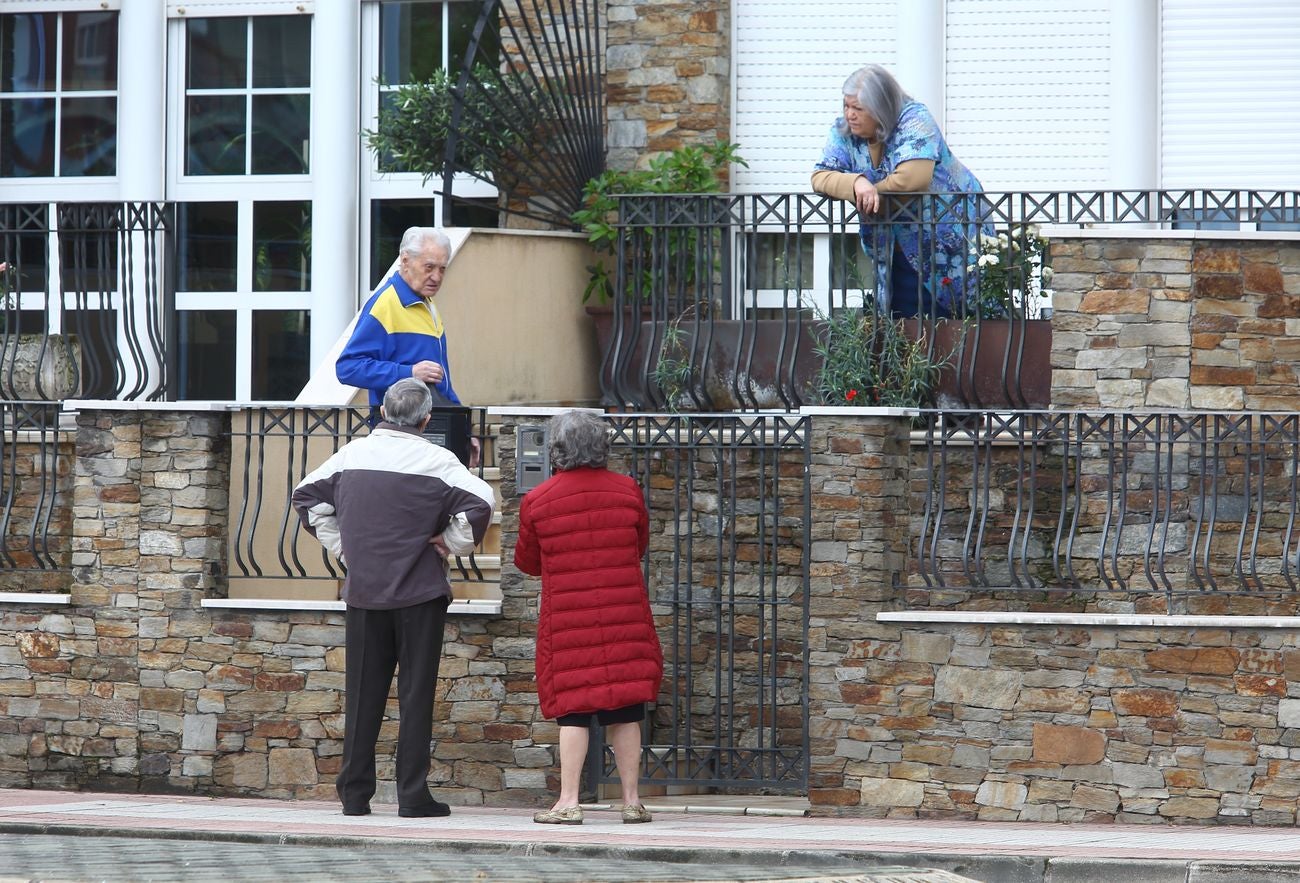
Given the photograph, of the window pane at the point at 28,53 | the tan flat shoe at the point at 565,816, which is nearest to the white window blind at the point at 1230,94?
the tan flat shoe at the point at 565,816

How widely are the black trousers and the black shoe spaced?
18 mm

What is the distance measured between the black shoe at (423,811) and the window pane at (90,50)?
7728 mm

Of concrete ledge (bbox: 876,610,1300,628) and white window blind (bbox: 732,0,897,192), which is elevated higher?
white window blind (bbox: 732,0,897,192)

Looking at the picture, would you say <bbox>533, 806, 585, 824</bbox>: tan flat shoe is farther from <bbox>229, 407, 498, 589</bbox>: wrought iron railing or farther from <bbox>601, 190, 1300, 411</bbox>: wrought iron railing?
<bbox>601, 190, 1300, 411</bbox>: wrought iron railing

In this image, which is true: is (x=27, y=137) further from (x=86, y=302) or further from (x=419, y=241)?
(x=419, y=241)

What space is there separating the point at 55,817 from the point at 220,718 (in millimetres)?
1416

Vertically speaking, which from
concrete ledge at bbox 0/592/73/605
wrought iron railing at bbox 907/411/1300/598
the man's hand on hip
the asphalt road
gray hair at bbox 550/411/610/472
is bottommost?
the asphalt road

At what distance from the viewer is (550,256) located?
12609 millimetres

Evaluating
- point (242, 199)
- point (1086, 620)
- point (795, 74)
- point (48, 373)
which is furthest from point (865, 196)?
point (242, 199)

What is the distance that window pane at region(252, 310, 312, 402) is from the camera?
14117 mm

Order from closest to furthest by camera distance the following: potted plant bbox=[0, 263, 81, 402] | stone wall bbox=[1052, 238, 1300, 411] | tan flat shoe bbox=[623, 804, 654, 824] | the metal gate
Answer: tan flat shoe bbox=[623, 804, 654, 824], the metal gate, stone wall bbox=[1052, 238, 1300, 411], potted plant bbox=[0, 263, 81, 402]

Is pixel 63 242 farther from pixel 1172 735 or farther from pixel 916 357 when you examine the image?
pixel 1172 735

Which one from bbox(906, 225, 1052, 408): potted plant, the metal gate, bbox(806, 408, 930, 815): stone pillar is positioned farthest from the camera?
bbox(906, 225, 1052, 408): potted plant

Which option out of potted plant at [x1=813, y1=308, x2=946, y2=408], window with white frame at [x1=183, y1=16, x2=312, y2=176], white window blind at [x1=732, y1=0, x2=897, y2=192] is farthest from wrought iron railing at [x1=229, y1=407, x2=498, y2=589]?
window with white frame at [x1=183, y1=16, x2=312, y2=176]
